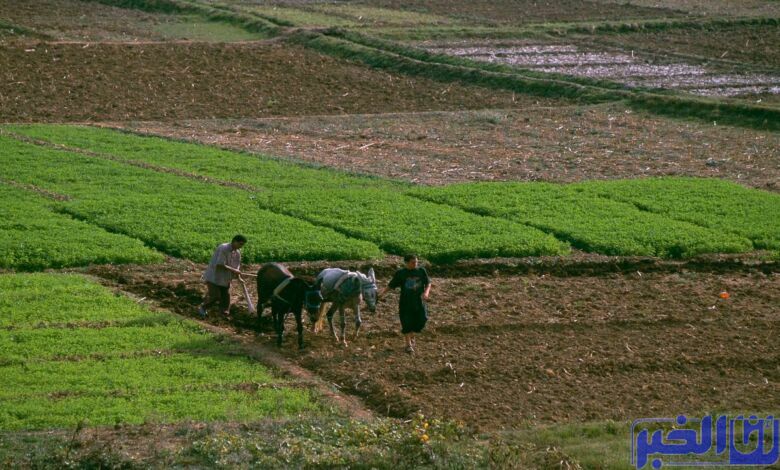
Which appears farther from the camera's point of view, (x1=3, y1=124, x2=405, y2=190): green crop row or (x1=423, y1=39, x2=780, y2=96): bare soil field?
(x1=423, y1=39, x2=780, y2=96): bare soil field

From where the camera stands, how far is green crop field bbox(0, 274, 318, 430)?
15961 millimetres

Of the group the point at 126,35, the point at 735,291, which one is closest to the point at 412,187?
the point at 735,291

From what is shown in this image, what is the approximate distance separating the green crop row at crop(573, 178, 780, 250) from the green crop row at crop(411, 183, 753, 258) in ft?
1.15

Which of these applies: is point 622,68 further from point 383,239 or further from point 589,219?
point 383,239

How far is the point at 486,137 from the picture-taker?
34.9 meters

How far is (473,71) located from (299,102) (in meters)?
7.45

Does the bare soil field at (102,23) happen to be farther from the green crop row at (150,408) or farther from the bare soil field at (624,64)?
the green crop row at (150,408)

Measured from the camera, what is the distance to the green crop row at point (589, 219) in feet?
81.4

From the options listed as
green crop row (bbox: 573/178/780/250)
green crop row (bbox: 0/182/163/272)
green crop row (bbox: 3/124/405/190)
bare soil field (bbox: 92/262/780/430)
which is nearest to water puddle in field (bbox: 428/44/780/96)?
green crop row (bbox: 573/178/780/250)

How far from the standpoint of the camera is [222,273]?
1980cm

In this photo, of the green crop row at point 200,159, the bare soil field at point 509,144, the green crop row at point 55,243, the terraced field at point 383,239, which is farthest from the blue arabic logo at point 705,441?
the bare soil field at point 509,144

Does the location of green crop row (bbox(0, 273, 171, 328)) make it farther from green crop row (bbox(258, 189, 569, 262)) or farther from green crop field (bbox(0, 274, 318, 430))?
green crop row (bbox(258, 189, 569, 262))

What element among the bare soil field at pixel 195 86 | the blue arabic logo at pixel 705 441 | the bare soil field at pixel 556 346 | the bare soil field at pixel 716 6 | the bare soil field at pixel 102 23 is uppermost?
the bare soil field at pixel 716 6

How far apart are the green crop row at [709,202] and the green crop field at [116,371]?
38.6ft
